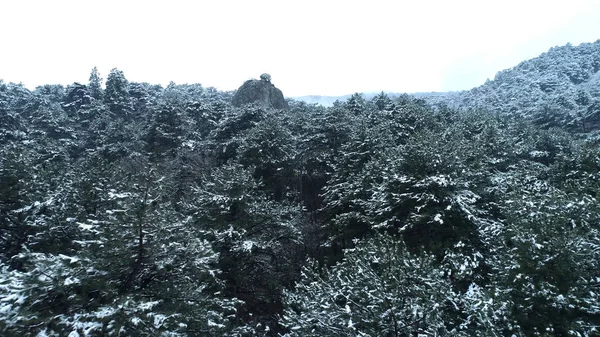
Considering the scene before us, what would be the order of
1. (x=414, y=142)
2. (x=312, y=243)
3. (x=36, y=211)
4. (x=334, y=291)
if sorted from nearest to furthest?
1. (x=334, y=291)
2. (x=36, y=211)
3. (x=414, y=142)
4. (x=312, y=243)

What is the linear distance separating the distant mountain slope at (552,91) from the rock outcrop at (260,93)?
108 ft

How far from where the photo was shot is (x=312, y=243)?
23531 mm

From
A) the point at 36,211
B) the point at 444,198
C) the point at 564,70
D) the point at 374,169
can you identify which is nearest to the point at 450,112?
the point at 374,169

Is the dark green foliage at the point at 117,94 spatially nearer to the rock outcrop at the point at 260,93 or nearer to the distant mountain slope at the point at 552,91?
the rock outcrop at the point at 260,93

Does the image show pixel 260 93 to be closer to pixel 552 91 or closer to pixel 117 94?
pixel 117 94

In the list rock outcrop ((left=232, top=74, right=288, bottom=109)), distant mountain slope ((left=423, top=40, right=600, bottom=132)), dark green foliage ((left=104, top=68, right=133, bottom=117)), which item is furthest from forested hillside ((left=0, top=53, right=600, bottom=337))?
rock outcrop ((left=232, top=74, right=288, bottom=109))

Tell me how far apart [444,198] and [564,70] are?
91769 mm

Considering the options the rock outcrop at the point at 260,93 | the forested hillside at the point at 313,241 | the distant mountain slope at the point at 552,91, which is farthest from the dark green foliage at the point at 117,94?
the distant mountain slope at the point at 552,91

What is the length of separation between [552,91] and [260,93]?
196 feet

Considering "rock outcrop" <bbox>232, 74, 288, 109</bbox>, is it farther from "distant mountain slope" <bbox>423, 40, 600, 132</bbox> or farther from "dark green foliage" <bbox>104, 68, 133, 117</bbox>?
"distant mountain slope" <bbox>423, 40, 600, 132</bbox>

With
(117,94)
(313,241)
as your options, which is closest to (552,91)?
(313,241)

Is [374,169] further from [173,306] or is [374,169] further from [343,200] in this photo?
[173,306]

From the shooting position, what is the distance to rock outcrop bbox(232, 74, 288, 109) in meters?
57.1

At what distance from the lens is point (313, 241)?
23.8 meters
